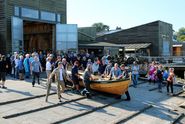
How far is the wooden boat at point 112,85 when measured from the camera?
15233 mm

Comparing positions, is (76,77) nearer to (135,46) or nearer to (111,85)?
(111,85)

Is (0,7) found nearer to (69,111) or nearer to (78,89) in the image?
(78,89)

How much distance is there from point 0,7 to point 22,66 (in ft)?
24.2

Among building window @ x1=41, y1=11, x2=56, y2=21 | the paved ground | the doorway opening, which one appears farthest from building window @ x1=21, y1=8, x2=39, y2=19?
the paved ground

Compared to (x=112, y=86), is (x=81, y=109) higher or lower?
lower

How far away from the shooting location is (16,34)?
24266mm

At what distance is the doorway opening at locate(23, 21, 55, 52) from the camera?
98.4 ft

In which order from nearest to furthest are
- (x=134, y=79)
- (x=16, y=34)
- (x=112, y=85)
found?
(x=112, y=85) → (x=134, y=79) → (x=16, y=34)

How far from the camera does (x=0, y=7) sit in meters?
23.7

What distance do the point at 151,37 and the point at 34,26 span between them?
60.8ft

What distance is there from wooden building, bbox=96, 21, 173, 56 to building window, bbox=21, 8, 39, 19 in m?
21.5

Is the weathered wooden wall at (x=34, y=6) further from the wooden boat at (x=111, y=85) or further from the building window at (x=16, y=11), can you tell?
the wooden boat at (x=111, y=85)

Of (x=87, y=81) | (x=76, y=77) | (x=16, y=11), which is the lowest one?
(x=87, y=81)

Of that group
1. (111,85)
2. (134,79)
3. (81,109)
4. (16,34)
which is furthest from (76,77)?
(16,34)
